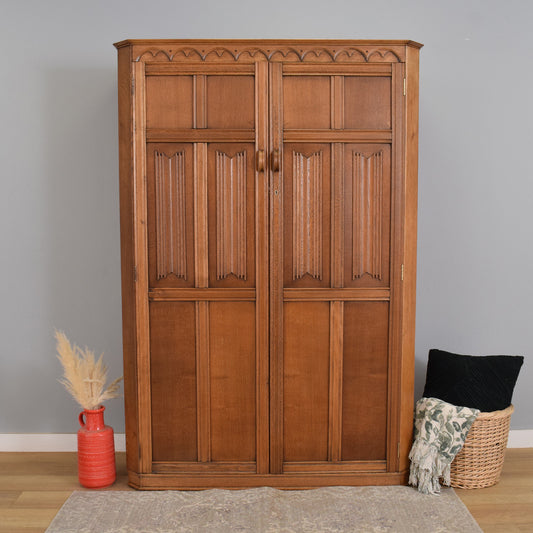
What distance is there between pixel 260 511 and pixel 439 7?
7.91ft

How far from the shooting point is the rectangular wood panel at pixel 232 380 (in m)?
2.43

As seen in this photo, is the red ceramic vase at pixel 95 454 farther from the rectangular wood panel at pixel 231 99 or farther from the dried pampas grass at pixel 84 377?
the rectangular wood panel at pixel 231 99

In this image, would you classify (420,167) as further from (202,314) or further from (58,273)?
(58,273)

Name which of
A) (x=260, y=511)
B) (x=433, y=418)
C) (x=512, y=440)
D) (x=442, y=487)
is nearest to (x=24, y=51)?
(x=260, y=511)

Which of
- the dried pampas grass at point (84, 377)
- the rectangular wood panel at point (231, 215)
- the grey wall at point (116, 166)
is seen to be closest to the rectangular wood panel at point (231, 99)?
the rectangular wood panel at point (231, 215)

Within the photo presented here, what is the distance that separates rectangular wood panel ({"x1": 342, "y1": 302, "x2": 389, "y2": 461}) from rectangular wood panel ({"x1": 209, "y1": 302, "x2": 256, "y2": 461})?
39 centimetres

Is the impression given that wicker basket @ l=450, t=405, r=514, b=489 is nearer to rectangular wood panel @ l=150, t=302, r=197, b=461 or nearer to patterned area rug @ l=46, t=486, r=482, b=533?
patterned area rug @ l=46, t=486, r=482, b=533

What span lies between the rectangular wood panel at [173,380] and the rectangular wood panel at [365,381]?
0.63 metres

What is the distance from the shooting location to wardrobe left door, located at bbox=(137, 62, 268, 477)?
2.36 meters

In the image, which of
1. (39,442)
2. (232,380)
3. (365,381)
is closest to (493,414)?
(365,381)

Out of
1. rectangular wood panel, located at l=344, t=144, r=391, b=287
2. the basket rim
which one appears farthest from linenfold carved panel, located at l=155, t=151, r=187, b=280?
the basket rim

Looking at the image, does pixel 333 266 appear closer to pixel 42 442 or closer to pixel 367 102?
pixel 367 102

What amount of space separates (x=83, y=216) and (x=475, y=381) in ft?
6.46

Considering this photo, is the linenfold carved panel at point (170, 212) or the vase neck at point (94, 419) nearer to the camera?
the linenfold carved panel at point (170, 212)
